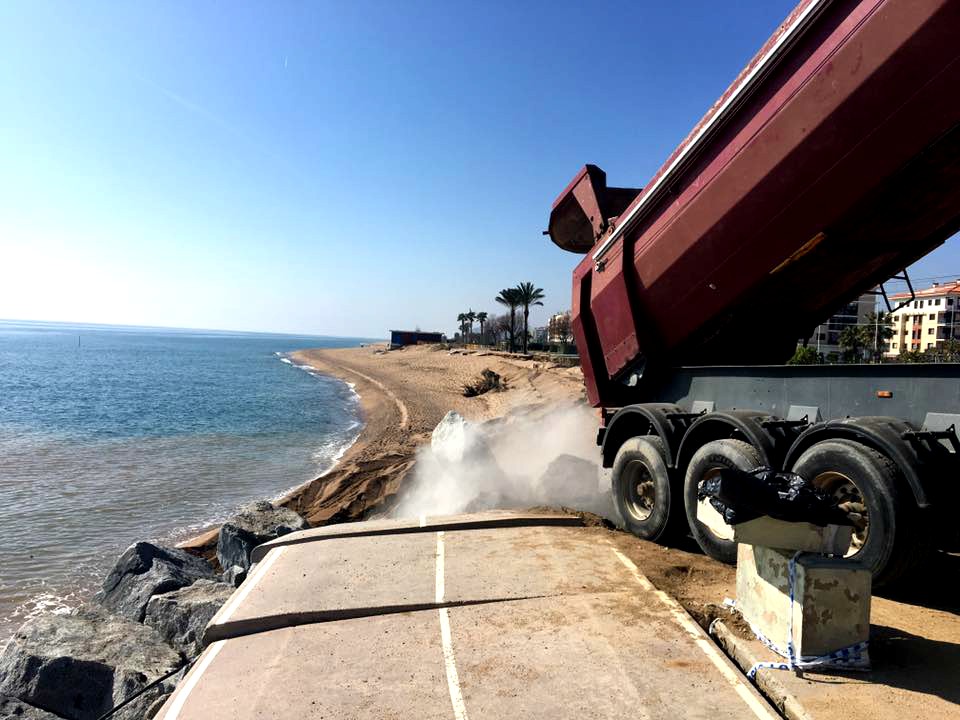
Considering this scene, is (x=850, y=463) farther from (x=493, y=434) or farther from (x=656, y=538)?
(x=493, y=434)

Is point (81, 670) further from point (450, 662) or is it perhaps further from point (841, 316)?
point (841, 316)

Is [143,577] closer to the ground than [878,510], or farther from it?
closer to the ground

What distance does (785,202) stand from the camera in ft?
17.0

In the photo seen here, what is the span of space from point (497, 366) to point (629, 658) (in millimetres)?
37646

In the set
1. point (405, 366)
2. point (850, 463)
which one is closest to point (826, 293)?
point (850, 463)

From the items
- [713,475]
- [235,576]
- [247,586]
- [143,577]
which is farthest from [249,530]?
[713,475]

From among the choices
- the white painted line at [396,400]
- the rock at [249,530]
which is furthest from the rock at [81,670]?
the white painted line at [396,400]

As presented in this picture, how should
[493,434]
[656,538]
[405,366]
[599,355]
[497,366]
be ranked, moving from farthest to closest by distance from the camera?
[405,366], [497,366], [493,434], [599,355], [656,538]

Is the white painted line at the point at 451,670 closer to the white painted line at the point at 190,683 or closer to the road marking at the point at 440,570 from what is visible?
the road marking at the point at 440,570

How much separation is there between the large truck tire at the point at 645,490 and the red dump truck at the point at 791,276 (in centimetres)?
2

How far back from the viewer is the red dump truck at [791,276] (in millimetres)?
4234

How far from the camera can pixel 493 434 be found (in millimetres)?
14609

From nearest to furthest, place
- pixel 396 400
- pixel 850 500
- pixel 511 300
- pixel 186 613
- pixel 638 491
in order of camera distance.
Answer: pixel 850 500, pixel 186 613, pixel 638 491, pixel 396 400, pixel 511 300

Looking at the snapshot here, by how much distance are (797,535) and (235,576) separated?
22.3 ft
